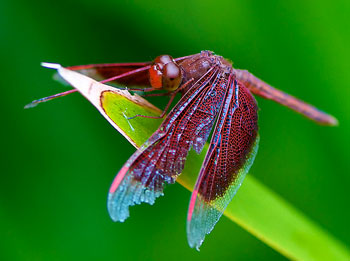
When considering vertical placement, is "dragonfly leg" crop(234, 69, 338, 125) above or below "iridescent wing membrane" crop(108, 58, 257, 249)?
above

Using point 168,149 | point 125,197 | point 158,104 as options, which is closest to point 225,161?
point 168,149

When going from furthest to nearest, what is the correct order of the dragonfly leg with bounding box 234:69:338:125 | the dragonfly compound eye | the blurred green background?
1. the dragonfly leg with bounding box 234:69:338:125
2. the blurred green background
3. the dragonfly compound eye

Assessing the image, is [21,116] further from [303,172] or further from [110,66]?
[303,172]

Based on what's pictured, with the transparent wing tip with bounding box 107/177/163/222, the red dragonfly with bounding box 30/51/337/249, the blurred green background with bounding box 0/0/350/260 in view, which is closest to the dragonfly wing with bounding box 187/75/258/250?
the red dragonfly with bounding box 30/51/337/249

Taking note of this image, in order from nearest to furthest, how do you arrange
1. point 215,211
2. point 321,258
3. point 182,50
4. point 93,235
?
point 215,211 → point 321,258 → point 93,235 → point 182,50

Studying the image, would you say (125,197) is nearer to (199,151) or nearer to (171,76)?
(199,151)

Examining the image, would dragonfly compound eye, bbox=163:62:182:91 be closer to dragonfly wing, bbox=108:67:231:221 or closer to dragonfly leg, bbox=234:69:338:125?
dragonfly wing, bbox=108:67:231:221

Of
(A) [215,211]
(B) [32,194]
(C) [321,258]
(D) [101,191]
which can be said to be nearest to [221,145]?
(A) [215,211]

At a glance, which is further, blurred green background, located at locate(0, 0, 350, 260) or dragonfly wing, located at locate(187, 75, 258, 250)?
blurred green background, located at locate(0, 0, 350, 260)
